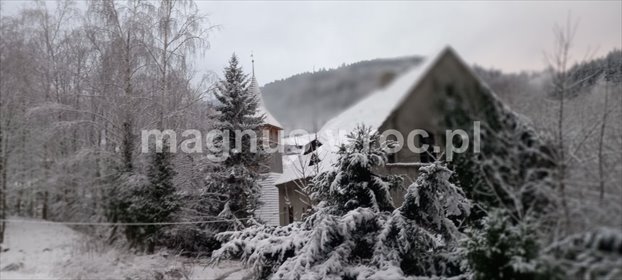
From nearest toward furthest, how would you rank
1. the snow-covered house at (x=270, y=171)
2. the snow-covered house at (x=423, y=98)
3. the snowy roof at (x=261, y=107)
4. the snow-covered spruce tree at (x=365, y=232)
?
the snow-covered house at (x=423, y=98), the snow-covered spruce tree at (x=365, y=232), the snowy roof at (x=261, y=107), the snow-covered house at (x=270, y=171)

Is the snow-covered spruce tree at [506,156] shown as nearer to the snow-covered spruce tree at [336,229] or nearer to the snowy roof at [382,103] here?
the snowy roof at [382,103]

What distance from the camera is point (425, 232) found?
4.47m

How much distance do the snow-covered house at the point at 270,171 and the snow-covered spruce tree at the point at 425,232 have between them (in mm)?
5520

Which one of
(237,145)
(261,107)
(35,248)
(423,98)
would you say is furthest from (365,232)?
(261,107)

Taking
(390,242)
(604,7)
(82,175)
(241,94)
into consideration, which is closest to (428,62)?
(604,7)

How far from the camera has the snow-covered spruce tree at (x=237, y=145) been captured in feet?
31.5

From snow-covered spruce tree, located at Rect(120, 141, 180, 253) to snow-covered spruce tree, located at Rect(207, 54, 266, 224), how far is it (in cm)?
161

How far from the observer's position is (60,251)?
5988 mm

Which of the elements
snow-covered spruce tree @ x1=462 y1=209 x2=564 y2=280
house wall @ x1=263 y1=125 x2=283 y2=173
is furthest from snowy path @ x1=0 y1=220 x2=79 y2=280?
snow-covered spruce tree @ x1=462 y1=209 x2=564 y2=280

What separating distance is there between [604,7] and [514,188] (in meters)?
2.02

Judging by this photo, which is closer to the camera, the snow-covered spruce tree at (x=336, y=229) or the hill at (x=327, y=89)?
the hill at (x=327, y=89)

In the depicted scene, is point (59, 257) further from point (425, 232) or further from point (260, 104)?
point (260, 104)

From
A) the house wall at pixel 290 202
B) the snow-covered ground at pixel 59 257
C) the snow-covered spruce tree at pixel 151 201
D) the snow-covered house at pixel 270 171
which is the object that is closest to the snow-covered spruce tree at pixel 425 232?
the snow-covered ground at pixel 59 257

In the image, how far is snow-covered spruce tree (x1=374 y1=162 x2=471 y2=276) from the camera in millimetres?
4402
